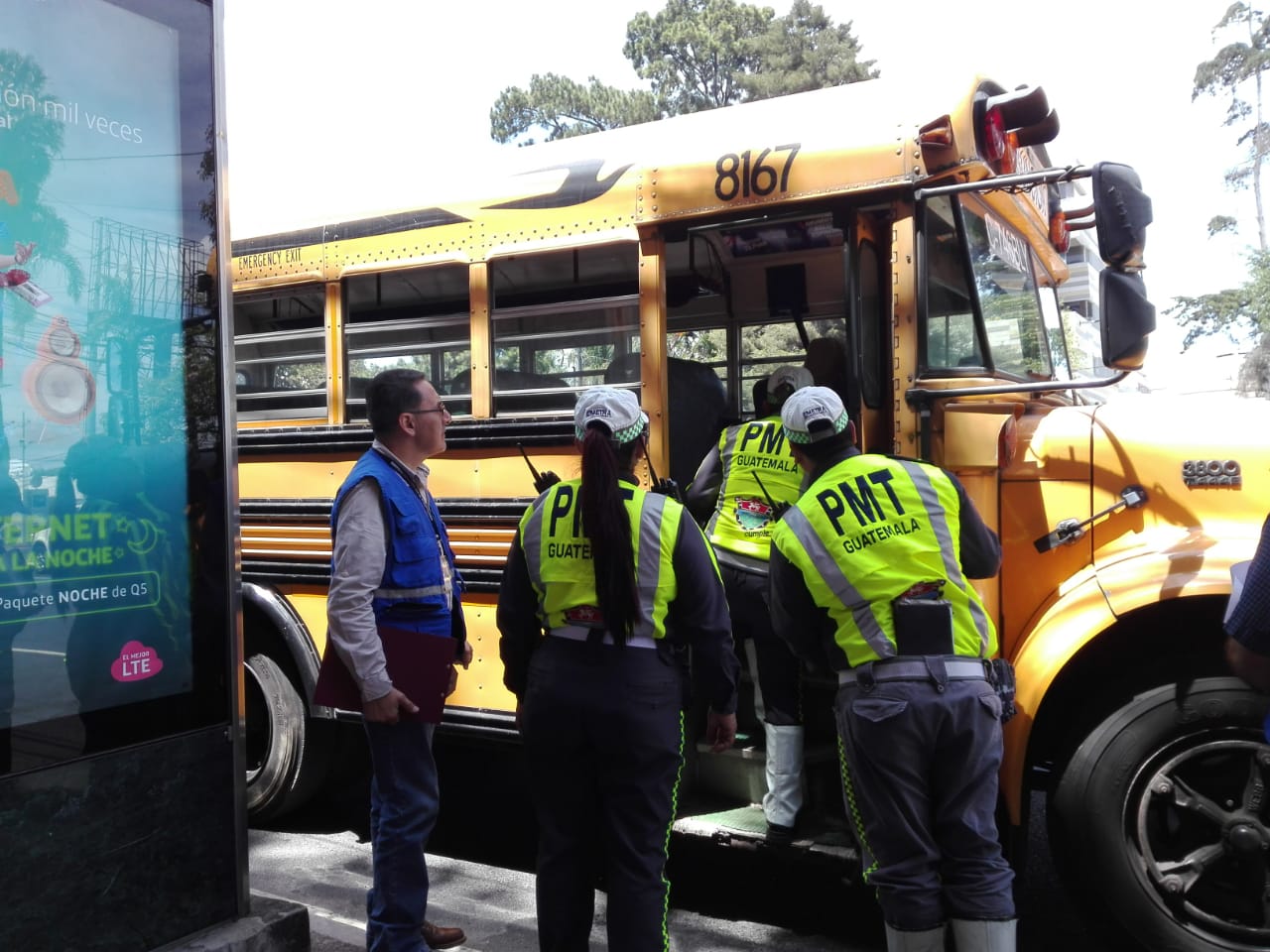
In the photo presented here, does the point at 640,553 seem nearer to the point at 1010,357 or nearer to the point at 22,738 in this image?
the point at 22,738

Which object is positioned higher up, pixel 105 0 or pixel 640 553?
pixel 105 0

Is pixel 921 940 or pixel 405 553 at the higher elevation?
pixel 405 553

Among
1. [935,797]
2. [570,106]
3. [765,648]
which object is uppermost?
[570,106]

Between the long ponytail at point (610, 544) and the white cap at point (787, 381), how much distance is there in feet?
5.27

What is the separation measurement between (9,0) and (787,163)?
89.1 inches

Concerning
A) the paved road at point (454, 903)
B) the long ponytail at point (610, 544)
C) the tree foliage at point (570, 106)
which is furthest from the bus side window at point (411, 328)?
the tree foliage at point (570, 106)

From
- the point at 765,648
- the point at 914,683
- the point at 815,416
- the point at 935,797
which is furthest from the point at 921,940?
the point at 815,416

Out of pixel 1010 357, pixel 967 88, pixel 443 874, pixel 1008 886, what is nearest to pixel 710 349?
pixel 1010 357

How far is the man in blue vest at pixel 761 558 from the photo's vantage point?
11.7 ft

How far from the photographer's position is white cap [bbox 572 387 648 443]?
2836 mm

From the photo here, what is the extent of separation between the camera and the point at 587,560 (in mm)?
2787

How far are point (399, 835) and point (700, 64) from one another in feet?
104

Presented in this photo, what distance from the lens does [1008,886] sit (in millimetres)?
2770

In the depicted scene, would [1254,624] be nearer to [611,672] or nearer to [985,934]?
[985,934]
